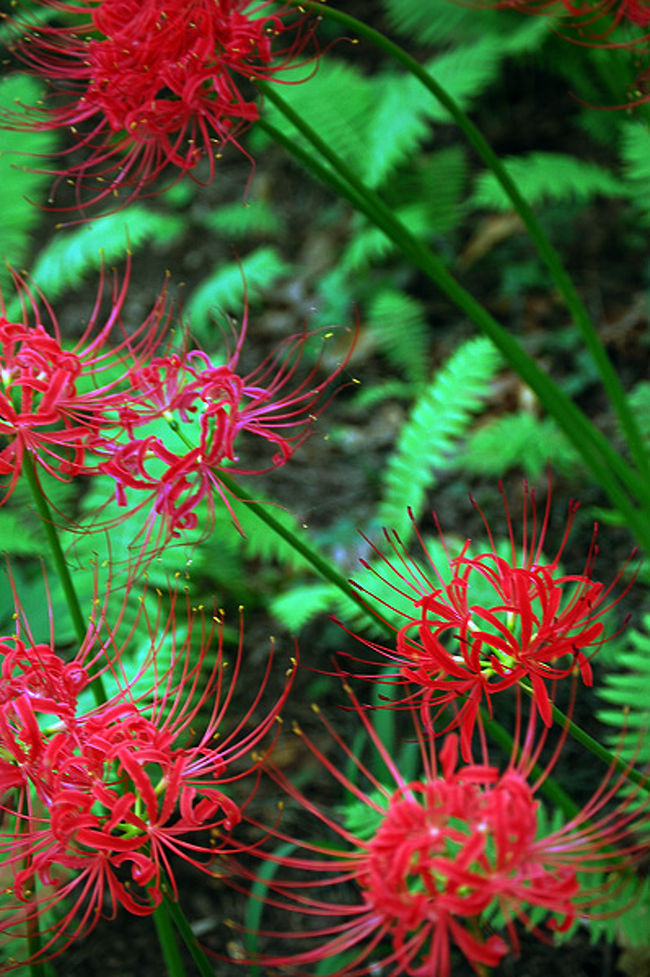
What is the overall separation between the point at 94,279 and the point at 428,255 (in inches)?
108

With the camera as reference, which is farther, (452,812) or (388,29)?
(388,29)

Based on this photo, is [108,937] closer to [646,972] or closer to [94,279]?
[646,972]

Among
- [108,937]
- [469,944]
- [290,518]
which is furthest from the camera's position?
[290,518]

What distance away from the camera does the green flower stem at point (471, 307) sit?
1.20m

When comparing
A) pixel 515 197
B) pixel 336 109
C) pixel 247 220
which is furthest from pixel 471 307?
pixel 247 220

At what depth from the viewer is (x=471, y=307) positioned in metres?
1.30

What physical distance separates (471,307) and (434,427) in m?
0.80

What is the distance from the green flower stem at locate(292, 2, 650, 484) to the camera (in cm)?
115

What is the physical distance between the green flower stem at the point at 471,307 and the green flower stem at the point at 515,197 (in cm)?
7

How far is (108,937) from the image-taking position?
66.5 inches

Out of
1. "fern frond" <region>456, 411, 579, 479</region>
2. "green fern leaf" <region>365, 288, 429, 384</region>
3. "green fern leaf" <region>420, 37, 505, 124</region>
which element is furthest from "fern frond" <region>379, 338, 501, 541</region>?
"green fern leaf" <region>420, 37, 505, 124</region>

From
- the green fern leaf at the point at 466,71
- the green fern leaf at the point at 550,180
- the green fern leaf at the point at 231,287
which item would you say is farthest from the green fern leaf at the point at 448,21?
the green fern leaf at the point at 231,287

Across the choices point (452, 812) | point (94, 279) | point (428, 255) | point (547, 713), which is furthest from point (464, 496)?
point (94, 279)

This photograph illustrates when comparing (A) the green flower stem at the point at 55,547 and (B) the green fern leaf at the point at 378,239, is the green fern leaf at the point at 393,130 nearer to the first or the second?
(B) the green fern leaf at the point at 378,239
